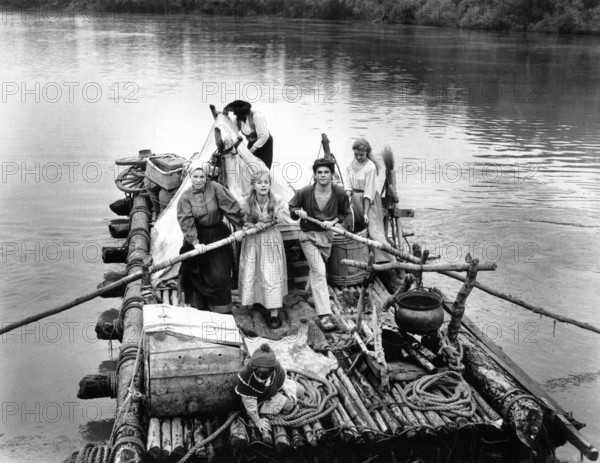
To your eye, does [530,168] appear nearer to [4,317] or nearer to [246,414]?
[4,317]

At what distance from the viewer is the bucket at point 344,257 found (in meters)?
9.28

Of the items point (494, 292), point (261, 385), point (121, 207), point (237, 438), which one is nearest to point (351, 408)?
point (261, 385)

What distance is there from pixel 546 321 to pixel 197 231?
6.32m

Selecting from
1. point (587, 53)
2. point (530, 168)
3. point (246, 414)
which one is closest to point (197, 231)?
point (246, 414)

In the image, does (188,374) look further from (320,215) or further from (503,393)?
(503,393)

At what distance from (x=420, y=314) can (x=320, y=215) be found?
1651 mm

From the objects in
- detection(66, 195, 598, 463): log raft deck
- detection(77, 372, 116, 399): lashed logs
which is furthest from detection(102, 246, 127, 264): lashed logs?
detection(66, 195, 598, 463): log raft deck

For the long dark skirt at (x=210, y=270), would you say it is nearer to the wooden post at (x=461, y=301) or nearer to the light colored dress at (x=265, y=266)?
the light colored dress at (x=265, y=266)

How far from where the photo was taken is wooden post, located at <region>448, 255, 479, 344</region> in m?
7.36

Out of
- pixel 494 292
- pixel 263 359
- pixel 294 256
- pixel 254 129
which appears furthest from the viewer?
pixel 254 129

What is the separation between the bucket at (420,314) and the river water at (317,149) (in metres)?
2.38

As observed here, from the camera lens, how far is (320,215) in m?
8.47

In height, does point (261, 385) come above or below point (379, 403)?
above

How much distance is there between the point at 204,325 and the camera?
6.96m
